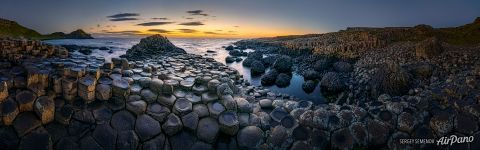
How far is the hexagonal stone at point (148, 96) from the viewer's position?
22.7ft

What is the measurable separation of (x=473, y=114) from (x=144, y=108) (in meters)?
7.44

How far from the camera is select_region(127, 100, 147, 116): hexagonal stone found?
21.5 ft

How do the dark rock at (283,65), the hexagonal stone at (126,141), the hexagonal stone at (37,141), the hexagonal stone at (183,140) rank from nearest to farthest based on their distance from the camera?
the hexagonal stone at (37,141)
the hexagonal stone at (126,141)
the hexagonal stone at (183,140)
the dark rock at (283,65)

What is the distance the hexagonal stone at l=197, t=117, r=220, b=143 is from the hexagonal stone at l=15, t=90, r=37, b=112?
3568 mm

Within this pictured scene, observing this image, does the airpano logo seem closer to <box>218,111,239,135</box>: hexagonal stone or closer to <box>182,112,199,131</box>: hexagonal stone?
<box>218,111,239,135</box>: hexagonal stone

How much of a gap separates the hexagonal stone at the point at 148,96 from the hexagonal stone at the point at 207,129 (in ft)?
4.34

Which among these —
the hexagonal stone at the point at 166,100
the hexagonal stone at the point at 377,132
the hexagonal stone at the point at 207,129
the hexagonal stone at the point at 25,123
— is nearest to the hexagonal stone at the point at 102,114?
the hexagonal stone at the point at 25,123

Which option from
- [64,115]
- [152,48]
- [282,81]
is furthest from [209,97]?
[152,48]

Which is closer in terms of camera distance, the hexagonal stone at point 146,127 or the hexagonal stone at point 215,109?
the hexagonal stone at point 146,127

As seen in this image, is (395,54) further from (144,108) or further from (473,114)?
(144,108)

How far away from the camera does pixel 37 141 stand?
5.68m

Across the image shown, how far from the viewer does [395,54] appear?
15641mm

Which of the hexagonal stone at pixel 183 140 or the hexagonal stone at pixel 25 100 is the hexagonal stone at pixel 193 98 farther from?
the hexagonal stone at pixel 25 100

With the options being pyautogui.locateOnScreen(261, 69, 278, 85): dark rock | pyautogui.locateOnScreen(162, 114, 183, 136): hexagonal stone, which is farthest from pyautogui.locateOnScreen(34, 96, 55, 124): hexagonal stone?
pyautogui.locateOnScreen(261, 69, 278, 85): dark rock
